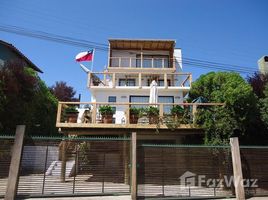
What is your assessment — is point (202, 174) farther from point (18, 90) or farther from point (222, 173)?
point (18, 90)

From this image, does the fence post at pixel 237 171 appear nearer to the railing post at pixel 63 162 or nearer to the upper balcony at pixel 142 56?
the railing post at pixel 63 162

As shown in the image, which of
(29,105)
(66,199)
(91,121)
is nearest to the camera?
(66,199)

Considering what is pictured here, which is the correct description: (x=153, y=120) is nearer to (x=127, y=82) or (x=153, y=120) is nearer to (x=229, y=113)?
(x=229, y=113)

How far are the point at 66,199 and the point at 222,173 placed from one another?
19.3ft

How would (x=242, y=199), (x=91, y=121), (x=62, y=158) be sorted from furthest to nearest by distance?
(x=91, y=121) < (x=62, y=158) < (x=242, y=199)

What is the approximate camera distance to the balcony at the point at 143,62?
20.1 meters

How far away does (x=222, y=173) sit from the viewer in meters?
9.53

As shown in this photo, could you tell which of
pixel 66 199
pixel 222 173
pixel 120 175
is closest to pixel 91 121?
pixel 120 175

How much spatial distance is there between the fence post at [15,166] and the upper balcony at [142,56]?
1172 centimetres

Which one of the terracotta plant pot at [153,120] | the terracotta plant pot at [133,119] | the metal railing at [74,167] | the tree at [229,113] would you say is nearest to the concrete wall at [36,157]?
the metal railing at [74,167]

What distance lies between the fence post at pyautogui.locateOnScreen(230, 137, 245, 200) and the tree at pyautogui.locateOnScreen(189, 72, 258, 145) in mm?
1242

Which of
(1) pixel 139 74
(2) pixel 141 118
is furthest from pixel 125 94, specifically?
(2) pixel 141 118

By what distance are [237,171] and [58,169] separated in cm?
Result: 673

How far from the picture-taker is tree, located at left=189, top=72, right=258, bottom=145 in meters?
10.8
